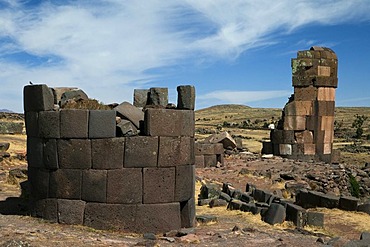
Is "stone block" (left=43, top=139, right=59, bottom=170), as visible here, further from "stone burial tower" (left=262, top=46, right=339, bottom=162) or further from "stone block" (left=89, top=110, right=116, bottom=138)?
"stone burial tower" (left=262, top=46, right=339, bottom=162)

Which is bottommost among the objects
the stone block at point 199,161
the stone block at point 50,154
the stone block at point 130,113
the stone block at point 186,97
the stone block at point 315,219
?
the stone block at point 315,219

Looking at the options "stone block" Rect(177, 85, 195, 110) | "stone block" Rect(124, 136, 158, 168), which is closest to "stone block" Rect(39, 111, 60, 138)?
"stone block" Rect(124, 136, 158, 168)

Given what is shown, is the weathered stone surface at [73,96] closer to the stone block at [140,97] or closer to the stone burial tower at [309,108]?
the stone block at [140,97]

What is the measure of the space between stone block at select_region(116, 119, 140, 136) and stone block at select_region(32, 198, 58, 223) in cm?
201

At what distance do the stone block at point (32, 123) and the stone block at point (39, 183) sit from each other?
80 cm

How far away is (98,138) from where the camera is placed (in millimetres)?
8766

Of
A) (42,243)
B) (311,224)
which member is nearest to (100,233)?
(42,243)

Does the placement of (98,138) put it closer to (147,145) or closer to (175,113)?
(147,145)

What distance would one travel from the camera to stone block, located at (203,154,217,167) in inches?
826

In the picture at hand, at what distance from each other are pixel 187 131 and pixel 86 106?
2341mm

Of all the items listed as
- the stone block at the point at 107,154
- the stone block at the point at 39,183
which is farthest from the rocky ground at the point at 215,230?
the stone block at the point at 107,154

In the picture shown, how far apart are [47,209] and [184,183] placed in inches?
117

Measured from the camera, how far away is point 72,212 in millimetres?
8820

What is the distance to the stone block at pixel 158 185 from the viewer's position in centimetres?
880
